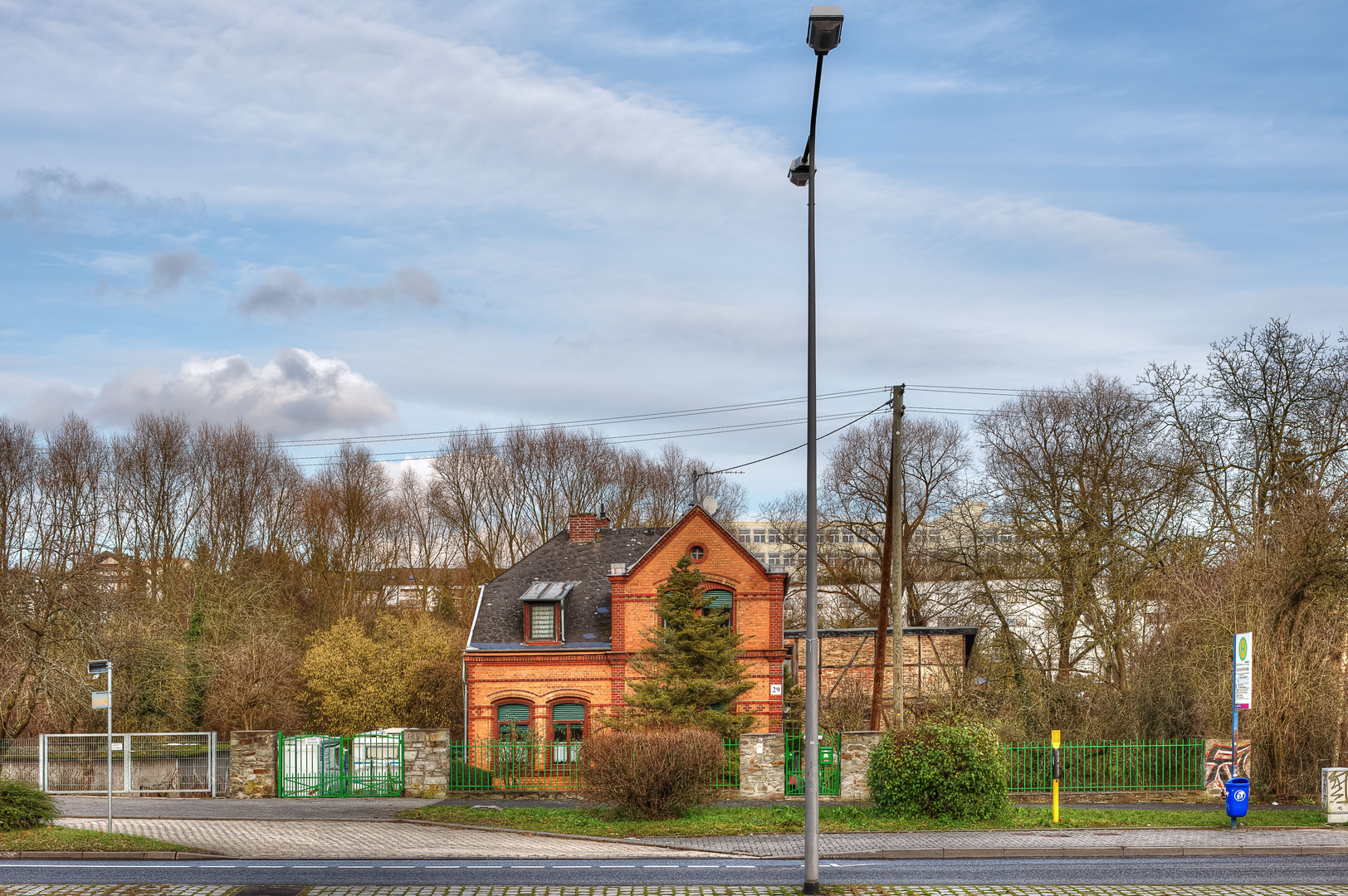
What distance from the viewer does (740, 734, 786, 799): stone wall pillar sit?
21844mm

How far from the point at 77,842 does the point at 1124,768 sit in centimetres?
2059

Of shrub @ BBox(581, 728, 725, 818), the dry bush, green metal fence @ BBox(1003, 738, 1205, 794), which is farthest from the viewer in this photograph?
the dry bush

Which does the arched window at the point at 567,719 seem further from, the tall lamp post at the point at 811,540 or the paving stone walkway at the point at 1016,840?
the tall lamp post at the point at 811,540

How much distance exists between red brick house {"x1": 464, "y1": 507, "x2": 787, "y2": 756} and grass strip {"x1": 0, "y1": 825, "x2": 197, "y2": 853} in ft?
53.7

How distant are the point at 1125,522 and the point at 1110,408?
16.4 ft

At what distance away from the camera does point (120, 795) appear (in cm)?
2458

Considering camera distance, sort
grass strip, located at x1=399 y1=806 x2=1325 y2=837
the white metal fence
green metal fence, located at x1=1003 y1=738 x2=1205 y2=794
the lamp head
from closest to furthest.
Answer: the lamp head, grass strip, located at x1=399 y1=806 x2=1325 y2=837, green metal fence, located at x1=1003 y1=738 x2=1205 y2=794, the white metal fence

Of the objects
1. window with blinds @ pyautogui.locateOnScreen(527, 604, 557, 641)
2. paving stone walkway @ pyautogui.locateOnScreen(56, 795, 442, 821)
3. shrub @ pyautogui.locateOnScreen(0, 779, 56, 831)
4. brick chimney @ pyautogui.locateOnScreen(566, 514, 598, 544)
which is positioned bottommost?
paving stone walkway @ pyautogui.locateOnScreen(56, 795, 442, 821)

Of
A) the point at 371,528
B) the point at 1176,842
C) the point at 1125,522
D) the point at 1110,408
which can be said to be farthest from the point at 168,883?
the point at 371,528

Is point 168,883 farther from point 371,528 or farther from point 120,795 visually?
point 371,528

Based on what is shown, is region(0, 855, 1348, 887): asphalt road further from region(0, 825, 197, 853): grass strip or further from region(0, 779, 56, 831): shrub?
region(0, 779, 56, 831): shrub

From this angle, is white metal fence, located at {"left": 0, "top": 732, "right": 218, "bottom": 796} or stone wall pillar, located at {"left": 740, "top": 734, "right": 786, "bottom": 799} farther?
white metal fence, located at {"left": 0, "top": 732, "right": 218, "bottom": 796}

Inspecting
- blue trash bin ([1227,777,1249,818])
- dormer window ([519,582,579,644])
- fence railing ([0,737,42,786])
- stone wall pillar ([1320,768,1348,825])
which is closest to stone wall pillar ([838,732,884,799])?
blue trash bin ([1227,777,1249,818])

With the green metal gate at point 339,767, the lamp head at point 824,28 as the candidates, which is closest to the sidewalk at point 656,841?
the green metal gate at point 339,767
